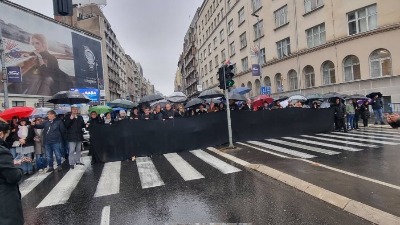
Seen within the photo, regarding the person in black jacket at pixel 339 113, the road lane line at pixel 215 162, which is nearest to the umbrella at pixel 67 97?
the road lane line at pixel 215 162

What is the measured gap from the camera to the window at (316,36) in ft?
88.5

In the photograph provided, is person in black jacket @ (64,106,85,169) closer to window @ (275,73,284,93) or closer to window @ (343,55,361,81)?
window @ (343,55,361,81)

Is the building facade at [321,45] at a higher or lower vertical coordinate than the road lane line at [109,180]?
higher

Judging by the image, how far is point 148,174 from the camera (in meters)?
8.44

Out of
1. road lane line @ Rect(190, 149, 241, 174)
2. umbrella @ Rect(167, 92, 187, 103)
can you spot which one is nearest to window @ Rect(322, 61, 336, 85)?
umbrella @ Rect(167, 92, 187, 103)

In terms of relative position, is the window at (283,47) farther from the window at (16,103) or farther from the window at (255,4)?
the window at (16,103)

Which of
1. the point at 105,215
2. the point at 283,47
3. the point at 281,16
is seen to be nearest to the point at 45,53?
the point at 281,16

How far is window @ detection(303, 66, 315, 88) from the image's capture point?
28.7 m

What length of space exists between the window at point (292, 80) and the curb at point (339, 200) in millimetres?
24744

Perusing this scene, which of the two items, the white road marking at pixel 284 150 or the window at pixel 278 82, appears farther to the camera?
the window at pixel 278 82

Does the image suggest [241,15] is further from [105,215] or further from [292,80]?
[105,215]

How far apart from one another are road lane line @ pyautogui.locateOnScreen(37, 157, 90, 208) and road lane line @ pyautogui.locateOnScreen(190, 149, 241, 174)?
3689 mm

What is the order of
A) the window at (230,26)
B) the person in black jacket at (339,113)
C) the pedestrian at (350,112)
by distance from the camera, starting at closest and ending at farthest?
the person in black jacket at (339,113) → the pedestrian at (350,112) → the window at (230,26)

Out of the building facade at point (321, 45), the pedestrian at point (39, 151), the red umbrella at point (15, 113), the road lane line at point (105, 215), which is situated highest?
the building facade at point (321, 45)
